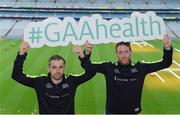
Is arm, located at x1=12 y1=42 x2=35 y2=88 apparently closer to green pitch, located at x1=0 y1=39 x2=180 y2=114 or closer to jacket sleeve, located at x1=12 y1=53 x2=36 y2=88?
jacket sleeve, located at x1=12 y1=53 x2=36 y2=88

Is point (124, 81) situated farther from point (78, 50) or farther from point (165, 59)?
point (78, 50)

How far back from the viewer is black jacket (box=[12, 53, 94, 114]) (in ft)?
Answer: 23.4

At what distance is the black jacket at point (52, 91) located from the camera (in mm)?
7124

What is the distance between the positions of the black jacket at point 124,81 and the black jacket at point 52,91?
442 millimetres

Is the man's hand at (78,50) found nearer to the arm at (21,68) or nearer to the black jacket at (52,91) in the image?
the black jacket at (52,91)

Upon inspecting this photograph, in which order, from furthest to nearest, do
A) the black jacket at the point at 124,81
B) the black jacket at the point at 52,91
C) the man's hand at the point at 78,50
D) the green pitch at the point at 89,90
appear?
1. the green pitch at the point at 89,90
2. the black jacket at the point at 124,81
3. the man's hand at the point at 78,50
4. the black jacket at the point at 52,91

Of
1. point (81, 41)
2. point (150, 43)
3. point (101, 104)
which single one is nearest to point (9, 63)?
point (101, 104)

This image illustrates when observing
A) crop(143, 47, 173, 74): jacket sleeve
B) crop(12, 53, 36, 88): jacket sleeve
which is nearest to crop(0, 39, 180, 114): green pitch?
crop(143, 47, 173, 74): jacket sleeve

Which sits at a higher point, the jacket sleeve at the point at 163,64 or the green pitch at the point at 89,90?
the jacket sleeve at the point at 163,64

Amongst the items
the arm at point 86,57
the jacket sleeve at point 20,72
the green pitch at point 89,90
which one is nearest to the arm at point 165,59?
the arm at point 86,57

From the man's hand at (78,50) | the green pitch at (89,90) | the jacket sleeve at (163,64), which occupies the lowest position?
the green pitch at (89,90)

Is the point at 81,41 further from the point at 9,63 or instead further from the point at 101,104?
the point at 9,63

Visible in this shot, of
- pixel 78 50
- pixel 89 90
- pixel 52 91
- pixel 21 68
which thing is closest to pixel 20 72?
pixel 21 68

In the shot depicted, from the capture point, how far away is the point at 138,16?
26.1 ft
